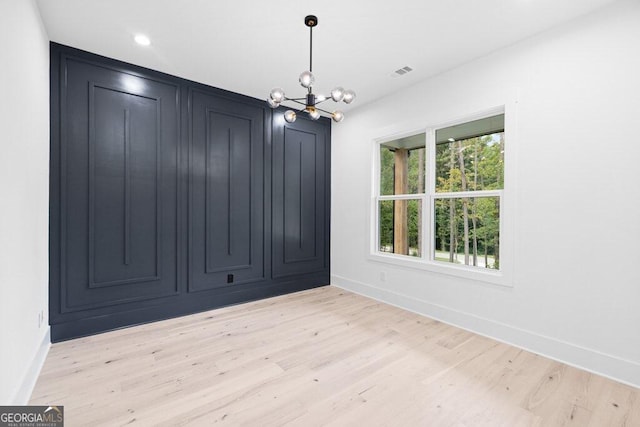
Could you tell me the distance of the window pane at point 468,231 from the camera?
2.98m

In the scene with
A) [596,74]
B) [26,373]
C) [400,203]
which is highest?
[596,74]

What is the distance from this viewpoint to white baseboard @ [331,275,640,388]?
83.3 inches

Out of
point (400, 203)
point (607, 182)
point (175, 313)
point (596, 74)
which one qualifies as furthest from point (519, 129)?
point (175, 313)

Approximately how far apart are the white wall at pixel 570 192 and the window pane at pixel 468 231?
0.88 feet

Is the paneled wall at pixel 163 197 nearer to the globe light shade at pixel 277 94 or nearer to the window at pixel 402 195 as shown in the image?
the window at pixel 402 195

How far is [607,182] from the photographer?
219 centimetres

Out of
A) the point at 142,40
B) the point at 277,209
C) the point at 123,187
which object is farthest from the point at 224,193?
the point at 142,40

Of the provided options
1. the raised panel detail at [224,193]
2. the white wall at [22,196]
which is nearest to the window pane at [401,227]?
the raised panel detail at [224,193]

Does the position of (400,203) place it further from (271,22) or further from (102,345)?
(102,345)

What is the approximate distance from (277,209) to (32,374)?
9.32 feet

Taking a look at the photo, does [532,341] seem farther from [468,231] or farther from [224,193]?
[224,193]

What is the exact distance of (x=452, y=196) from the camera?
3.27 metres

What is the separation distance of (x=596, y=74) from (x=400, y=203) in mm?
2221

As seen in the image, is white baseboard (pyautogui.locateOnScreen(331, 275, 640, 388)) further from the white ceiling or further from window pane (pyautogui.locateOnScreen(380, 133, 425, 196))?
the white ceiling
